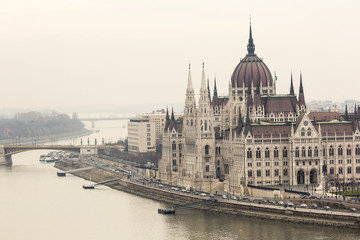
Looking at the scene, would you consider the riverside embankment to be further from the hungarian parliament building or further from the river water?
the hungarian parliament building

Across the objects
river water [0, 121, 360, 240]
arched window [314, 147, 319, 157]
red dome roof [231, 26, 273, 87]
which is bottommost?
river water [0, 121, 360, 240]

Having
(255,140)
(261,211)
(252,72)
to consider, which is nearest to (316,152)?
(255,140)

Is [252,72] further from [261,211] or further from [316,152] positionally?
[261,211]

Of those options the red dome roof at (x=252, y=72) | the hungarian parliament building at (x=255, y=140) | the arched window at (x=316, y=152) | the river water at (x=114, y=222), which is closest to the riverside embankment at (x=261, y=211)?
the river water at (x=114, y=222)

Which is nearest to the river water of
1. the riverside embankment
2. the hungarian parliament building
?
the riverside embankment

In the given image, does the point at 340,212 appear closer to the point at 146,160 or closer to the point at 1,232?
the point at 1,232

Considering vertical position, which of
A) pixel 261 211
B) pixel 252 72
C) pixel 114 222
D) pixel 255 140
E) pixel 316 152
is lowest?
pixel 114 222

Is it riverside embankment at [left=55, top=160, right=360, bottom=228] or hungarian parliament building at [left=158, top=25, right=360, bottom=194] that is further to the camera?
hungarian parliament building at [left=158, top=25, right=360, bottom=194]

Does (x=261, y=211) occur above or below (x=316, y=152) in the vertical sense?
below
